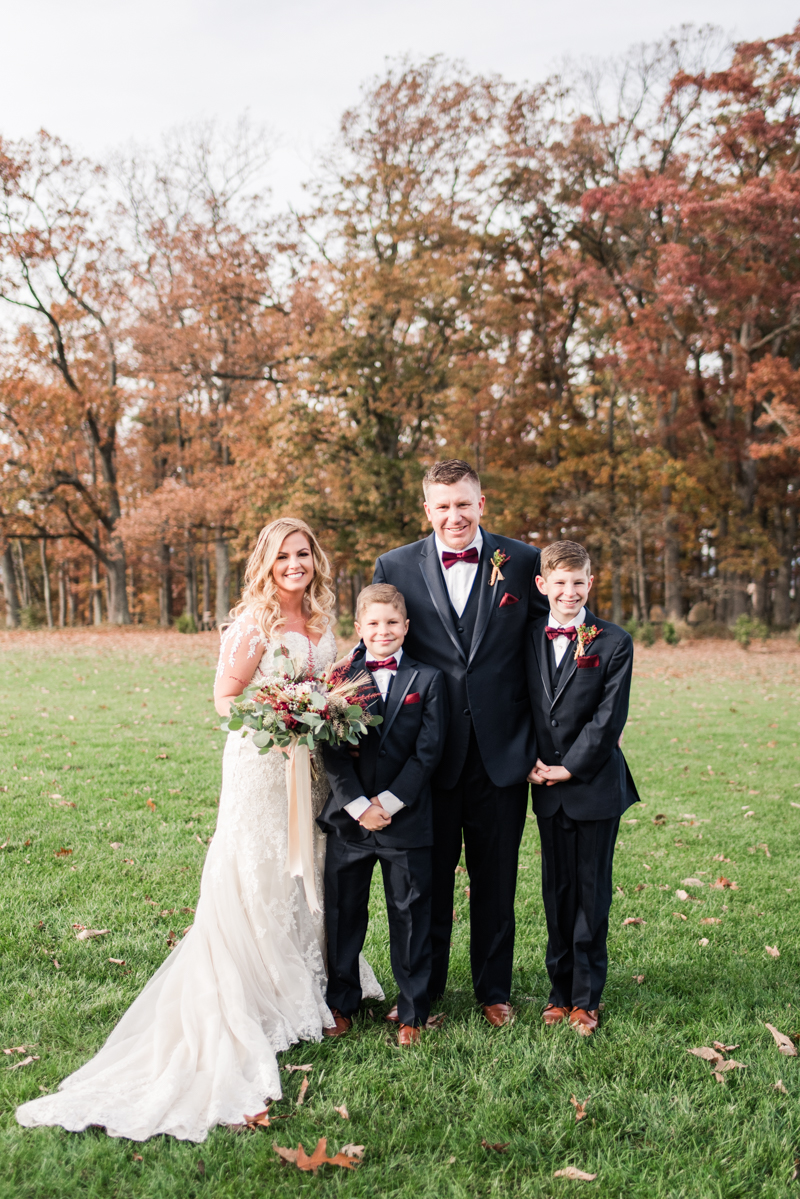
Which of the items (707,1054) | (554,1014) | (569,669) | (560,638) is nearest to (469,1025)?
(554,1014)

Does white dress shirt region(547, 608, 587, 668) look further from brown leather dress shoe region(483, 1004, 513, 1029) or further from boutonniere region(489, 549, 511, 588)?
brown leather dress shoe region(483, 1004, 513, 1029)

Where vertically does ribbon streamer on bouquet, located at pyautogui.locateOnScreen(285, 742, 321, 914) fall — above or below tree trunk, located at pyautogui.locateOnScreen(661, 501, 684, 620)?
below

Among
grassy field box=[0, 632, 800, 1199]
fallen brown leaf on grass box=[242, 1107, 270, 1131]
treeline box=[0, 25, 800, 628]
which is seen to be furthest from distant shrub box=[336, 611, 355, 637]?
fallen brown leaf on grass box=[242, 1107, 270, 1131]

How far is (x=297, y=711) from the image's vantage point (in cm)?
312

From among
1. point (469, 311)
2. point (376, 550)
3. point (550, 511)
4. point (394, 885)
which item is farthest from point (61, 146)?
point (394, 885)

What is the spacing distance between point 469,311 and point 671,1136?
20.0 m

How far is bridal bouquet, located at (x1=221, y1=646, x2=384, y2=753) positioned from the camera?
3.12 metres

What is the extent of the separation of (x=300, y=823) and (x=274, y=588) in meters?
1.05

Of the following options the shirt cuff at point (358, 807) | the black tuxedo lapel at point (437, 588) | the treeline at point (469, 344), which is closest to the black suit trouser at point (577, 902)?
the shirt cuff at point (358, 807)

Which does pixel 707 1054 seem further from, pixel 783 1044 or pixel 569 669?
pixel 569 669

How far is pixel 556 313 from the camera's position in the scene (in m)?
26.8

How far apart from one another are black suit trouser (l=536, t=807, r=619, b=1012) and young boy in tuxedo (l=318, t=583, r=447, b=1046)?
0.56 meters

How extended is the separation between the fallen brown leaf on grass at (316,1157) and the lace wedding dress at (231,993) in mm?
253

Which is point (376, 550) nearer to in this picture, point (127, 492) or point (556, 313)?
point (556, 313)
